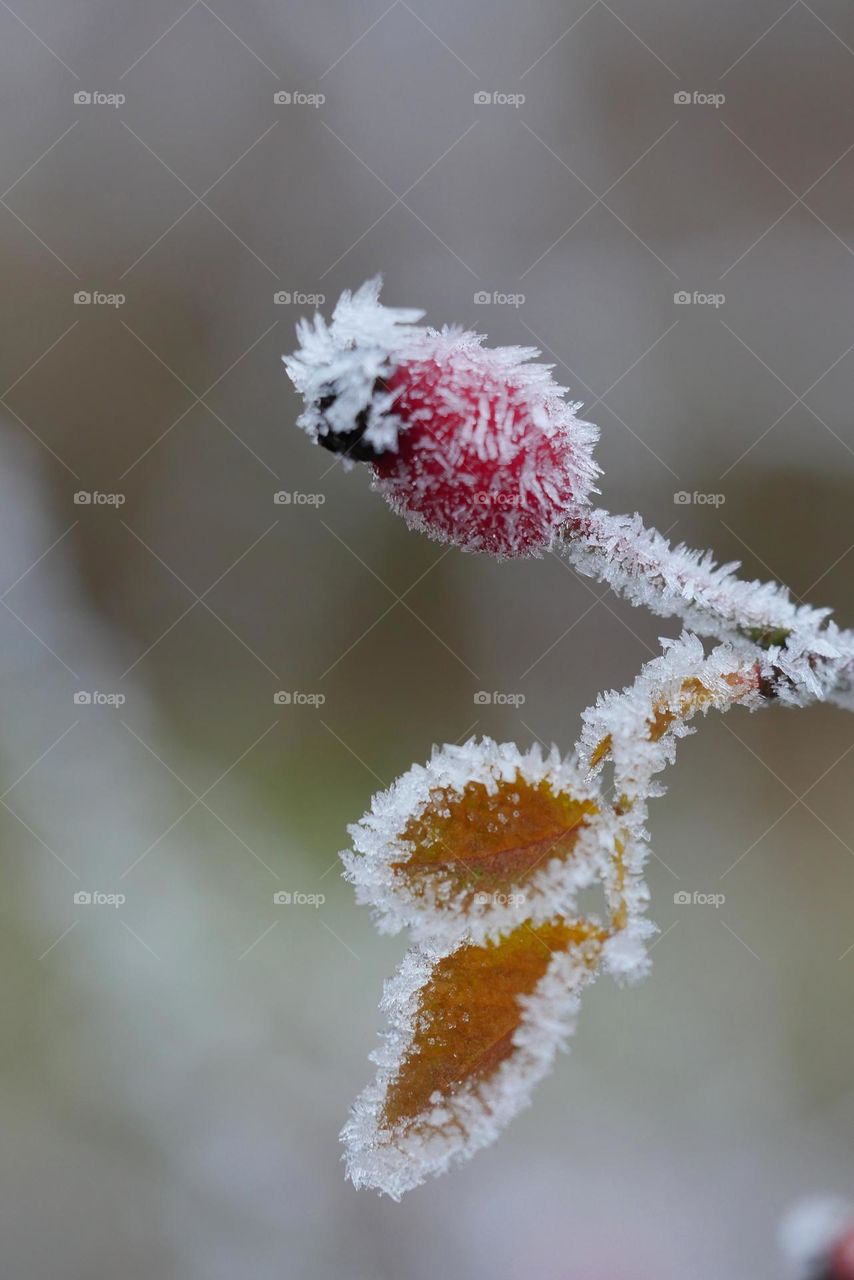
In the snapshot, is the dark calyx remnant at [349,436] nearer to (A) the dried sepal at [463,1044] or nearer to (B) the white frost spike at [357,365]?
(B) the white frost spike at [357,365]

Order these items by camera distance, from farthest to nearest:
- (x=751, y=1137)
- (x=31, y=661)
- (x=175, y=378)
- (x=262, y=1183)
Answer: (x=175, y=378)
(x=31, y=661)
(x=751, y=1137)
(x=262, y=1183)

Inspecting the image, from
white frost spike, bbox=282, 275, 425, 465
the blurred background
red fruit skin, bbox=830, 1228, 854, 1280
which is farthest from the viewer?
the blurred background

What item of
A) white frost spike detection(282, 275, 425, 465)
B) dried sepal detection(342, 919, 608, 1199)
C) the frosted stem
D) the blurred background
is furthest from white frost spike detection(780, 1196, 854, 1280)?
the blurred background

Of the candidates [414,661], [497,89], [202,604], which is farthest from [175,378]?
[497,89]

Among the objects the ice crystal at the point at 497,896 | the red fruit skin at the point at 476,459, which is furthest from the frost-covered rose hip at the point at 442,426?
the ice crystal at the point at 497,896

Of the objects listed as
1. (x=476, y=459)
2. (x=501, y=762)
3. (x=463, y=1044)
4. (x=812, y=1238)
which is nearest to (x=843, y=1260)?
(x=812, y=1238)

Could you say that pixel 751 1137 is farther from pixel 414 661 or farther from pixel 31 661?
pixel 31 661

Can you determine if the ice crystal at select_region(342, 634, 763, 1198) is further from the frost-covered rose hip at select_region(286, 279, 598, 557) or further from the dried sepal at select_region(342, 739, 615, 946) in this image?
the frost-covered rose hip at select_region(286, 279, 598, 557)
